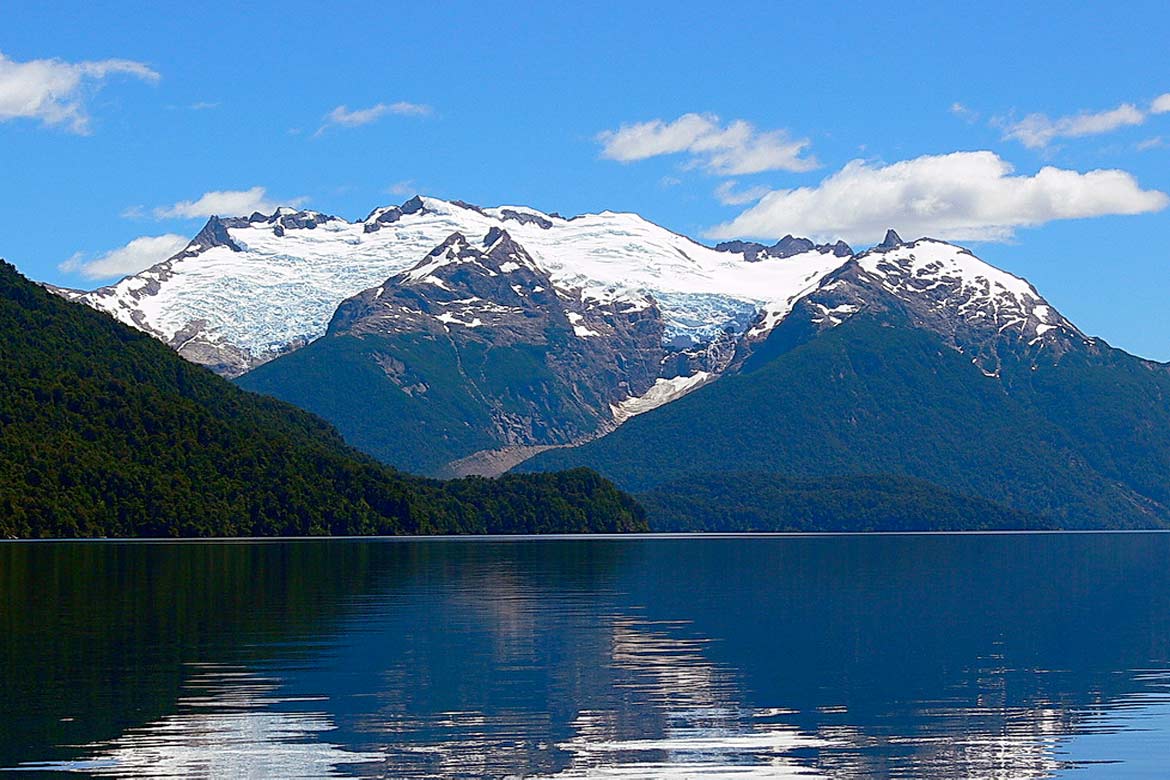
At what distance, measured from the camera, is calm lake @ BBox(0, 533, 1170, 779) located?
55281 millimetres

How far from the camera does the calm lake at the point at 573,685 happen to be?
55281mm

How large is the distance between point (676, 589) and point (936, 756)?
97483 millimetres

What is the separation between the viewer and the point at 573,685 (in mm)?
73750

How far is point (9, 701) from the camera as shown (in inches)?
2549

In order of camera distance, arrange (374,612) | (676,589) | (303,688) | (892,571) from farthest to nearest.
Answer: (892,571)
(676,589)
(374,612)
(303,688)

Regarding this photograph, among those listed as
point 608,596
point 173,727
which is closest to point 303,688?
point 173,727

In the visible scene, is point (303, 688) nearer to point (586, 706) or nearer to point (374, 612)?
point (586, 706)

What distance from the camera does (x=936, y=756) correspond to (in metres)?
56.6

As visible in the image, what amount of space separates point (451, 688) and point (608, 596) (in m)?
67.5

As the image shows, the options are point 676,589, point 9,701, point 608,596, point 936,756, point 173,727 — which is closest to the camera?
point 936,756

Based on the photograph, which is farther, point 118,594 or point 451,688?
point 118,594

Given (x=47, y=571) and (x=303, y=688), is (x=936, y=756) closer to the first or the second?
(x=303, y=688)

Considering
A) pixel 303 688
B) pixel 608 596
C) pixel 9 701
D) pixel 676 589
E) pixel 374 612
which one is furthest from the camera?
pixel 676 589

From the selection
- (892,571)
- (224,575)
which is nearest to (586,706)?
(224,575)
